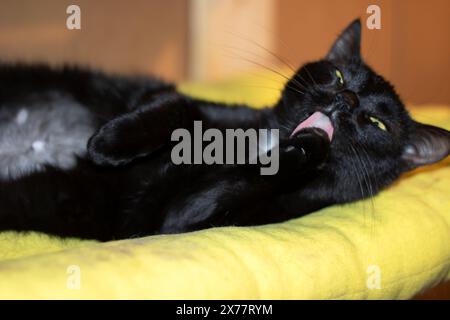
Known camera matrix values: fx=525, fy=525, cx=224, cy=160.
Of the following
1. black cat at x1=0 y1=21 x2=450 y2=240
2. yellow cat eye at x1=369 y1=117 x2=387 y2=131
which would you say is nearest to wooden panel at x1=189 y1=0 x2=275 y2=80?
black cat at x1=0 y1=21 x2=450 y2=240

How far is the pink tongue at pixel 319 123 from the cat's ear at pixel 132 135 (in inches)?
13.4

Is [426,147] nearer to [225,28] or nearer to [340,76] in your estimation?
[340,76]

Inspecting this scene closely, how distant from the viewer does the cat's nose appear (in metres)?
1.36

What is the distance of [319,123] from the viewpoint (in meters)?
1.37

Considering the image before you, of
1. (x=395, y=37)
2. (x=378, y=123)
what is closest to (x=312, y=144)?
(x=378, y=123)

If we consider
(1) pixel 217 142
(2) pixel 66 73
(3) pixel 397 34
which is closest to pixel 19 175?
(2) pixel 66 73

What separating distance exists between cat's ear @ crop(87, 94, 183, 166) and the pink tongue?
1.12ft

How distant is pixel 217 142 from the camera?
143 centimetres

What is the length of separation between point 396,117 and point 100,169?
2.73 ft

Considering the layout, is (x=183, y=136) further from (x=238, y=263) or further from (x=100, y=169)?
(x=238, y=263)

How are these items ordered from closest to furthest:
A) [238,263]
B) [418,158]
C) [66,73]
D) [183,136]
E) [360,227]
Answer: [238,263], [360,227], [183,136], [418,158], [66,73]

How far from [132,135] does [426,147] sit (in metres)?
0.83

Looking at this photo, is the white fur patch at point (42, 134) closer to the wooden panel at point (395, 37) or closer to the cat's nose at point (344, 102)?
the cat's nose at point (344, 102)

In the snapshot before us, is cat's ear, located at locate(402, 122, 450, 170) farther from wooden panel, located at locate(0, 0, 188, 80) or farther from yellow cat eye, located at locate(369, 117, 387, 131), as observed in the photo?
wooden panel, located at locate(0, 0, 188, 80)
